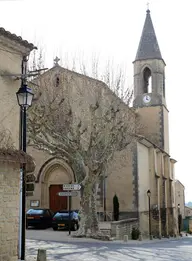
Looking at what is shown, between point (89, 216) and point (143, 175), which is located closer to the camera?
point (89, 216)

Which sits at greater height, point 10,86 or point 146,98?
point 146,98

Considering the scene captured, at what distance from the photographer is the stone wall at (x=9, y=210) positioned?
967 cm

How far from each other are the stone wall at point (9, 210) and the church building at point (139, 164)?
34.2 feet

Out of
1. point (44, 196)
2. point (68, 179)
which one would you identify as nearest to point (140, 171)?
point (68, 179)

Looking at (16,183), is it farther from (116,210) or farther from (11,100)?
(116,210)

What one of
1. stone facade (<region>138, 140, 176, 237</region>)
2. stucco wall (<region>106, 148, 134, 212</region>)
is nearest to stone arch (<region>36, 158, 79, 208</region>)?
stucco wall (<region>106, 148, 134, 212</region>)

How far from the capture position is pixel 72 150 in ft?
64.4

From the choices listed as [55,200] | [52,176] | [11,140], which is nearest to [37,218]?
[55,200]

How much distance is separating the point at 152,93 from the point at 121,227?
56.4 ft

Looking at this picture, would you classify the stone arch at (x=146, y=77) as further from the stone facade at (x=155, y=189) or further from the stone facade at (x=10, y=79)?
the stone facade at (x=10, y=79)

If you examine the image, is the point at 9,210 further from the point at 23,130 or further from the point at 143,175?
the point at 143,175

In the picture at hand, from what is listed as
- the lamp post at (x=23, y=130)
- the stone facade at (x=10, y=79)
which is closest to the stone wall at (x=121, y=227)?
the lamp post at (x=23, y=130)

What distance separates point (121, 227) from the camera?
2269cm

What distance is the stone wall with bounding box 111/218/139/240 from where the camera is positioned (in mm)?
21219
